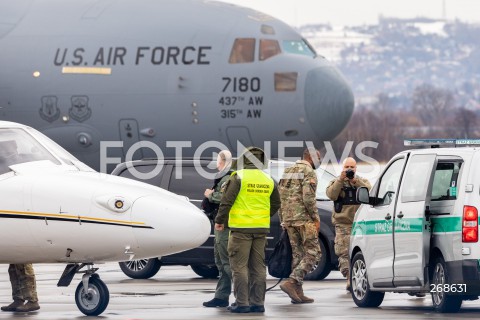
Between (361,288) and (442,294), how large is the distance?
1.78 meters

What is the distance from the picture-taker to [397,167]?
57.8 ft

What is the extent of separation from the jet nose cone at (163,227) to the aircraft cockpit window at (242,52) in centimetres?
1457

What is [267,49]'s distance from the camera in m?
30.6

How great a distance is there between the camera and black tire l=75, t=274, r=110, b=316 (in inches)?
649

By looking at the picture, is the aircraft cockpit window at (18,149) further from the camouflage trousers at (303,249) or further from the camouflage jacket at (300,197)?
the camouflage trousers at (303,249)

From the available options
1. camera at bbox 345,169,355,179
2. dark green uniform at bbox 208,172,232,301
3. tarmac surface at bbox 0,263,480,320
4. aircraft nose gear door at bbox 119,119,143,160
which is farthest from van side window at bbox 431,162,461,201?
aircraft nose gear door at bbox 119,119,143,160

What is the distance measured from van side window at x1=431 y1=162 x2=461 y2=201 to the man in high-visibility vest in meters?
1.96

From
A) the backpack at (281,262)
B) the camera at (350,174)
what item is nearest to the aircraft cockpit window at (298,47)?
the camera at (350,174)

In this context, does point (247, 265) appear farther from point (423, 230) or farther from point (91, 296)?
point (423, 230)

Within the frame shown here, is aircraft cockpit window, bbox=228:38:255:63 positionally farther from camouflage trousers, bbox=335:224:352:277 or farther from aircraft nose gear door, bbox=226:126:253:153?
camouflage trousers, bbox=335:224:352:277

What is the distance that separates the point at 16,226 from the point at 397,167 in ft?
14.5

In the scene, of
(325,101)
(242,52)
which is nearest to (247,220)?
(325,101)

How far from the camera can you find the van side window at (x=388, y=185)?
17.3 meters

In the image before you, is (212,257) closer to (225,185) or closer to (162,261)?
(162,261)
